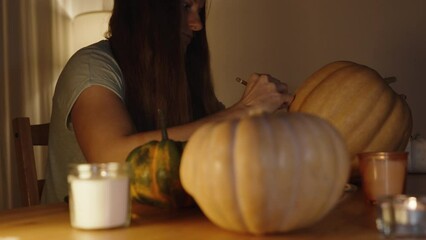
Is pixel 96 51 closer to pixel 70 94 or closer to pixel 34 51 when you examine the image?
pixel 70 94

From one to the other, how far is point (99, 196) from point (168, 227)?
10 cm

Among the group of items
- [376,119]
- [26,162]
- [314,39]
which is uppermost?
[314,39]

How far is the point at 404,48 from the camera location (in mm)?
1977

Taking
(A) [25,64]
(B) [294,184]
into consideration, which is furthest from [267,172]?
(A) [25,64]

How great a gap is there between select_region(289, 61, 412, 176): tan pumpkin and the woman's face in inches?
15.7

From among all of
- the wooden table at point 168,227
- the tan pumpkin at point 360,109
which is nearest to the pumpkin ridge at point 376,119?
the tan pumpkin at point 360,109

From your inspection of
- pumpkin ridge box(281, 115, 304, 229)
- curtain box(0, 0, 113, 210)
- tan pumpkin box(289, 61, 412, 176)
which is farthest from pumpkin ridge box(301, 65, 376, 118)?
curtain box(0, 0, 113, 210)

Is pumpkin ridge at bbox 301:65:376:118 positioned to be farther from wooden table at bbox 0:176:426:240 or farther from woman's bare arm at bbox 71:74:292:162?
wooden table at bbox 0:176:426:240

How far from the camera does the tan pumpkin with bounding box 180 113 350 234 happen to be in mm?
671

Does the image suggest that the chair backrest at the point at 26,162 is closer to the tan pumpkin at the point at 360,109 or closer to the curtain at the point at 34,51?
the tan pumpkin at the point at 360,109

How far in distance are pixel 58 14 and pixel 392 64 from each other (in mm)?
1439

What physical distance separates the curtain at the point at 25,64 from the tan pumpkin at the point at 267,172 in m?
1.78

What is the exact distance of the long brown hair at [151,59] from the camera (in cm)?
140

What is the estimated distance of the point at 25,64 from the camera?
7.97 ft
